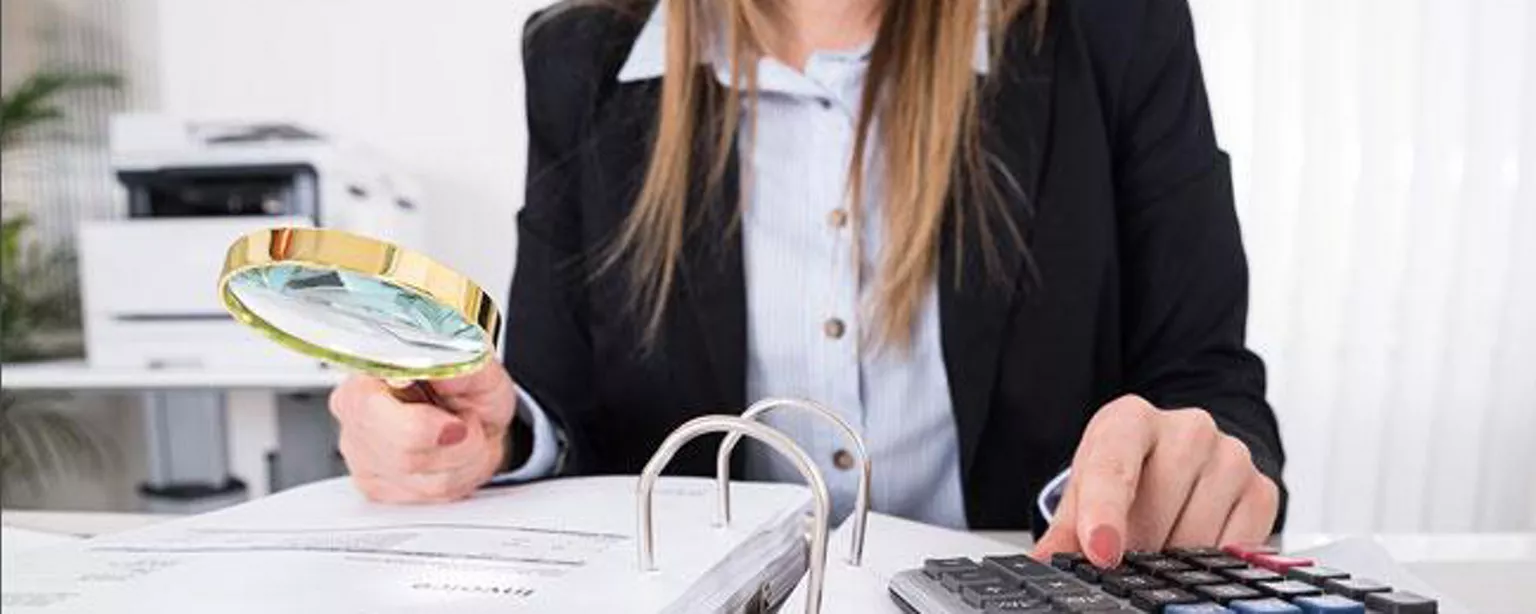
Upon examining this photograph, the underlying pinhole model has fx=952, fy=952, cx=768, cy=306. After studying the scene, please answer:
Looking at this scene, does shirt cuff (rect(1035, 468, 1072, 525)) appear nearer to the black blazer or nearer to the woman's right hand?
the black blazer

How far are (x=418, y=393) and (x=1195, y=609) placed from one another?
0.26 meters

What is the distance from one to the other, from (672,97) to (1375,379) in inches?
18.1

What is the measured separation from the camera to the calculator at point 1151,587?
192 millimetres

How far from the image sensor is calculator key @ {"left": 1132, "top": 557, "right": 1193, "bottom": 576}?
224 mm

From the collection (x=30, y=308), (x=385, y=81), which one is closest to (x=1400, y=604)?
(x=385, y=81)

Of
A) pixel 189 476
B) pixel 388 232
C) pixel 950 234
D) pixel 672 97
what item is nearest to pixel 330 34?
pixel 388 232

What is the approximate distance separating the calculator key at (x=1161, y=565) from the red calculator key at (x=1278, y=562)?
0.06 feet

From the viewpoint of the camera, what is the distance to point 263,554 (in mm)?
249

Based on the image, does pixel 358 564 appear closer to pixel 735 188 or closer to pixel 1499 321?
pixel 735 188

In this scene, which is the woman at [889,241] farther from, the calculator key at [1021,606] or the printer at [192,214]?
the printer at [192,214]

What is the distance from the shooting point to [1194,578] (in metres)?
0.22

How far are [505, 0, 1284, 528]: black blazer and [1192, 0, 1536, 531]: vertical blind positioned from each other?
0.06 m

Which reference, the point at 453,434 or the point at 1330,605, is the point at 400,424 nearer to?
the point at 453,434

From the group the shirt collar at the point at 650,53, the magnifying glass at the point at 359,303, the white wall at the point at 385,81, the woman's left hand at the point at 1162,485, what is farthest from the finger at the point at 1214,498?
the white wall at the point at 385,81
